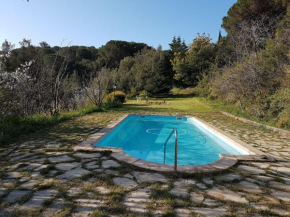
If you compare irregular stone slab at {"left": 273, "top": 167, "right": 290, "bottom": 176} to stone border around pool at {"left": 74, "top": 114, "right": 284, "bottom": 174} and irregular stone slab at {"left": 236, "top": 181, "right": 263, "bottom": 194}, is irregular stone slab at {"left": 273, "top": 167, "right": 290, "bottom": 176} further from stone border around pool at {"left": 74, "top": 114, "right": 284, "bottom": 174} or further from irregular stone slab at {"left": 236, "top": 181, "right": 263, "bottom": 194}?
irregular stone slab at {"left": 236, "top": 181, "right": 263, "bottom": 194}

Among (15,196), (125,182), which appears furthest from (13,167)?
(125,182)

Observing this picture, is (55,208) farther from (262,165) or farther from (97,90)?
(97,90)

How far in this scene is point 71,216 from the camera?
1.57 metres

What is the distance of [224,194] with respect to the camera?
6.51 ft

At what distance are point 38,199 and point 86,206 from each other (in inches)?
21.2

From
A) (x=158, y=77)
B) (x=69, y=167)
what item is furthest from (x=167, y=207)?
(x=158, y=77)

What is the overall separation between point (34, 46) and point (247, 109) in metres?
19.5

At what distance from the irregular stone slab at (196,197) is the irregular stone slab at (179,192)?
0.06m

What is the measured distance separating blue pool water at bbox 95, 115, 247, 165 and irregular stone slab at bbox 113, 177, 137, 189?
4.01 feet

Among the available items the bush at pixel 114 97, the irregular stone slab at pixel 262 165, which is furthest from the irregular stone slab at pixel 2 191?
the bush at pixel 114 97

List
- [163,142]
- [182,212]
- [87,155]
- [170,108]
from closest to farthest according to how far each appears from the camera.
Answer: [182,212] → [87,155] → [163,142] → [170,108]

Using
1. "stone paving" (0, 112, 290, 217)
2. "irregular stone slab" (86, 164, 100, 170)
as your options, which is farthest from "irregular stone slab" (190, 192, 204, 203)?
A: "irregular stone slab" (86, 164, 100, 170)

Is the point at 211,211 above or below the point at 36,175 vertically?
below

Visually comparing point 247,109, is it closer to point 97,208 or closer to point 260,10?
point 97,208
